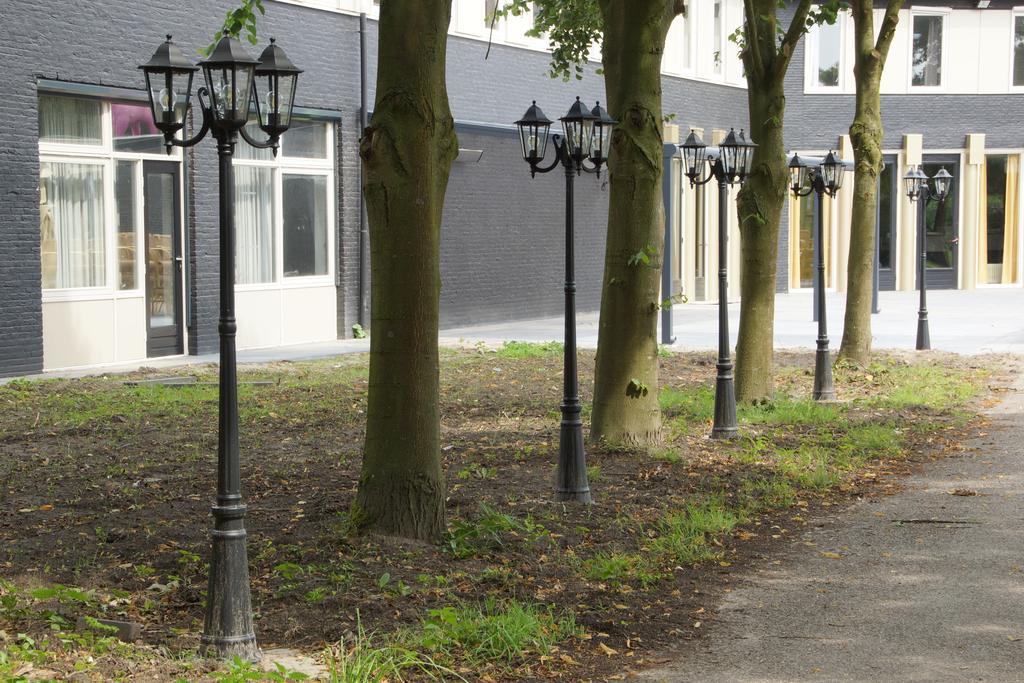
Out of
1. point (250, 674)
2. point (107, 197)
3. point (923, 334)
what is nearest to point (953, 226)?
point (923, 334)

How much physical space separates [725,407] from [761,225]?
2.18 m

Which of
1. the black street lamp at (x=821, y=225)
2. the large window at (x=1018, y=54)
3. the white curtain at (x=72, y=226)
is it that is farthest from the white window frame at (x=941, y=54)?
the white curtain at (x=72, y=226)

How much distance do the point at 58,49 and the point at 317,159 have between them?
5.33 metres

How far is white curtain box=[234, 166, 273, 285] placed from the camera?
19.5 meters

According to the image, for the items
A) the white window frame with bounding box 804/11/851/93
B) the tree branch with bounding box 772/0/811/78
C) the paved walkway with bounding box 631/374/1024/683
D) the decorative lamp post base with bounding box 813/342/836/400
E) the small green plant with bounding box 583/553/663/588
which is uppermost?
the white window frame with bounding box 804/11/851/93

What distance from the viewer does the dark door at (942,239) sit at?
35.6 metres

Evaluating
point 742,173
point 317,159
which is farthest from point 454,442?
point 317,159

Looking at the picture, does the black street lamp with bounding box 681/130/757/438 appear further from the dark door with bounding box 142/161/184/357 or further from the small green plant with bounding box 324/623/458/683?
the dark door with bounding box 142/161/184/357

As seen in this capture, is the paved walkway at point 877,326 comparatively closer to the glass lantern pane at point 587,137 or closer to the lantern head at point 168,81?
the glass lantern pane at point 587,137

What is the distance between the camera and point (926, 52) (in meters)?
35.7

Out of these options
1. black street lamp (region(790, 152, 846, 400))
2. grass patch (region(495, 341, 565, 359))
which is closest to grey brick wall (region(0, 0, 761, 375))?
grass patch (region(495, 341, 565, 359))

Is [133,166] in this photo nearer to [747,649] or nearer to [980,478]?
[980,478]

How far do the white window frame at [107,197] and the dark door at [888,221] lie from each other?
73.9ft

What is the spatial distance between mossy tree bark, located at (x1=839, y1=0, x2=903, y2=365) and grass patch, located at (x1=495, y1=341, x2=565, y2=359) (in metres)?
4.04
